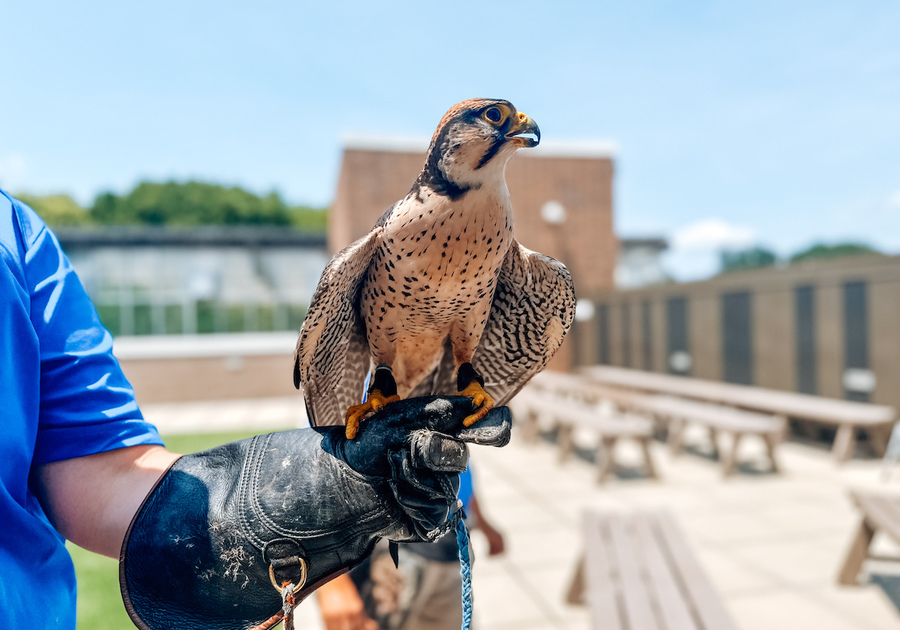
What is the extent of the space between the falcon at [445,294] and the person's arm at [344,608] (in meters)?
0.91

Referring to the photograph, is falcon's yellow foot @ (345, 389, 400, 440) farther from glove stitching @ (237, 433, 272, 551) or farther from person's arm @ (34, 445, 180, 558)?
person's arm @ (34, 445, 180, 558)

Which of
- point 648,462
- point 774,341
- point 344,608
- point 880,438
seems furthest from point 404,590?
point 774,341

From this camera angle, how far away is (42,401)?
46.6 inches

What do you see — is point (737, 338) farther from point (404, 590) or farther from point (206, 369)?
point (206, 369)

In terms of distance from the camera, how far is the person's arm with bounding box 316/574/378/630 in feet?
6.63

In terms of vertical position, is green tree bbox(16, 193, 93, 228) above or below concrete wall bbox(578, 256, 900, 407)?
above

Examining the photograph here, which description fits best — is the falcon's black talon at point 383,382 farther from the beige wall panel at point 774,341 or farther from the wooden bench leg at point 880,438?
the beige wall panel at point 774,341

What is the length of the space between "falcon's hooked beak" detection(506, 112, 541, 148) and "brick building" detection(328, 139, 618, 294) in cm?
1025

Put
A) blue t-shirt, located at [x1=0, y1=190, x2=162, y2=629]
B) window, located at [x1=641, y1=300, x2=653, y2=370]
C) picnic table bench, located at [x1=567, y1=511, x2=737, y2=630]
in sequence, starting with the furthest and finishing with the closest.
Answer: window, located at [x1=641, y1=300, x2=653, y2=370] < picnic table bench, located at [x1=567, y1=511, x2=737, y2=630] < blue t-shirt, located at [x1=0, y1=190, x2=162, y2=629]

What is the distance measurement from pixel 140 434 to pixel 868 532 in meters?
4.62

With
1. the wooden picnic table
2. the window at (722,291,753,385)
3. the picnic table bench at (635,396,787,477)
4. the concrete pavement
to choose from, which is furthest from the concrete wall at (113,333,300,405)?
the window at (722,291,753,385)

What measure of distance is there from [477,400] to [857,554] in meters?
4.11

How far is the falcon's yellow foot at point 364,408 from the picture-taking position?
122cm

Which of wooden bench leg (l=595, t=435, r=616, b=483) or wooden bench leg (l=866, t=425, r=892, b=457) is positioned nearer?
wooden bench leg (l=595, t=435, r=616, b=483)
